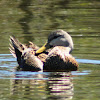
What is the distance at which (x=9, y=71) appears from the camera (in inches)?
457

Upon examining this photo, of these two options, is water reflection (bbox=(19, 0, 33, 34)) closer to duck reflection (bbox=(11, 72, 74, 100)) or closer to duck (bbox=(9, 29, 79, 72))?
duck (bbox=(9, 29, 79, 72))

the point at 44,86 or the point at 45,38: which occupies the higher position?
the point at 44,86

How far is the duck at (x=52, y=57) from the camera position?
11.8 m

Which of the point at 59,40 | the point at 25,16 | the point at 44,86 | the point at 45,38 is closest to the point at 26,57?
the point at 59,40

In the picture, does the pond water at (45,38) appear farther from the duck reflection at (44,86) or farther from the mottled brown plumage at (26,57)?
the mottled brown plumage at (26,57)

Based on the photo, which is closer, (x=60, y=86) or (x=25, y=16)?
(x=60, y=86)

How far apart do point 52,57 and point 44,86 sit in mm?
1888

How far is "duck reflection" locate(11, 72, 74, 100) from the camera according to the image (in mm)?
9211

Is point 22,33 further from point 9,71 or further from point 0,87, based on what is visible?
point 0,87

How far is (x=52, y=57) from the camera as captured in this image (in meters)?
11.8

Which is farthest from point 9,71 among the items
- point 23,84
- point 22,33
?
point 22,33

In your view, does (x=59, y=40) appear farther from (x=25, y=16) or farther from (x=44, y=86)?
(x=25, y=16)

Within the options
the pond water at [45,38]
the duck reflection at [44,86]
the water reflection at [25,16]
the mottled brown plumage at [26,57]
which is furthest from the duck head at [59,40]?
the water reflection at [25,16]

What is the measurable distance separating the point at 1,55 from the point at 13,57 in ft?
1.24
